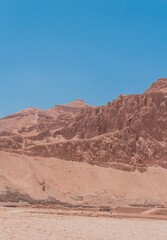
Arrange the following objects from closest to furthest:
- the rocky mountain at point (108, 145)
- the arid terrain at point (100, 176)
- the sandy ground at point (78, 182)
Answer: the arid terrain at point (100, 176)
the sandy ground at point (78, 182)
the rocky mountain at point (108, 145)

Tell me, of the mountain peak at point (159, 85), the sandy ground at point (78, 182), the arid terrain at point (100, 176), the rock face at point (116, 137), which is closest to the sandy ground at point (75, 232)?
the arid terrain at point (100, 176)

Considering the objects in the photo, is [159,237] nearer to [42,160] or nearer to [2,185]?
[2,185]

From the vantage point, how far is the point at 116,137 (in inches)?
3108

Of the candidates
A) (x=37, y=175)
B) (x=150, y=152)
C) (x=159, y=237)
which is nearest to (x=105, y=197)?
(x=37, y=175)

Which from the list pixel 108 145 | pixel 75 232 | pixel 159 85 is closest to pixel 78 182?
pixel 108 145

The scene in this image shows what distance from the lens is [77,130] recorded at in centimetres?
9975

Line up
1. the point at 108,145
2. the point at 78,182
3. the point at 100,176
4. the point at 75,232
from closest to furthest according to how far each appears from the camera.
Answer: the point at 75,232 < the point at 78,182 < the point at 100,176 < the point at 108,145

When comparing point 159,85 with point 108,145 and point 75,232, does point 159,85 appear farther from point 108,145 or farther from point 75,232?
point 75,232

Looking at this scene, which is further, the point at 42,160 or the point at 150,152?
the point at 150,152

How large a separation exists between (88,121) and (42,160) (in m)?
32.7

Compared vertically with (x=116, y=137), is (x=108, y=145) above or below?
below

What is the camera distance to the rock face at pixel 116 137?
7538cm

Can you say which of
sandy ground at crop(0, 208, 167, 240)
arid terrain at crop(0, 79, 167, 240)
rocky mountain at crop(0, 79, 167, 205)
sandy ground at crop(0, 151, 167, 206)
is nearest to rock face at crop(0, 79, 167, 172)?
rocky mountain at crop(0, 79, 167, 205)

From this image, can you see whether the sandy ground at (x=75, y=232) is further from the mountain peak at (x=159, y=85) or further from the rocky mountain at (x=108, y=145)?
the mountain peak at (x=159, y=85)
